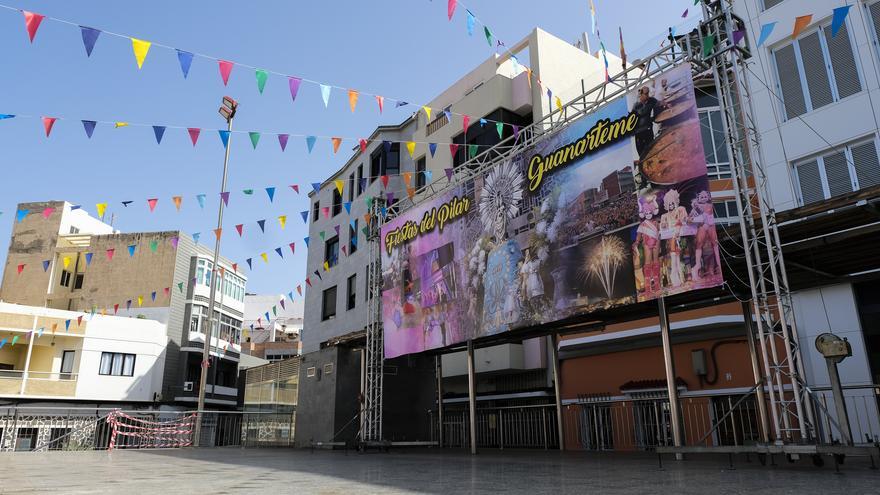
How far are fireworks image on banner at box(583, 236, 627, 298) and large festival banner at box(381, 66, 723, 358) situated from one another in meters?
0.02

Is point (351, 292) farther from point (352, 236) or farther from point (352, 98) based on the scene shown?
point (352, 98)

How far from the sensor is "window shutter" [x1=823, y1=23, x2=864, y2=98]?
15344mm

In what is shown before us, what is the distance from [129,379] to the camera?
129 feet

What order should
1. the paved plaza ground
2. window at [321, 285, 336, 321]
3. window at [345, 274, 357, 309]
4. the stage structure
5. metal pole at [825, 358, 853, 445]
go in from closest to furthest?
the paved plaza ground < metal pole at [825, 358, 853, 445] < the stage structure < window at [345, 274, 357, 309] < window at [321, 285, 336, 321]

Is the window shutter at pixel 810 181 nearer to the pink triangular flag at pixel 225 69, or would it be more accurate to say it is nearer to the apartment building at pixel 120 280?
the pink triangular flag at pixel 225 69

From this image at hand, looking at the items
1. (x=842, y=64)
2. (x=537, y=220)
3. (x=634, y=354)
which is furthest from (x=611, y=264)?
(x=634, y=354)

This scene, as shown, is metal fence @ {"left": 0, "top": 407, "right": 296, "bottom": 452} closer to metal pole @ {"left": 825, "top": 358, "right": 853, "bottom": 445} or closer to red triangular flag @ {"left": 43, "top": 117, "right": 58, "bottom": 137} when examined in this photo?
red triangular flag @ {"left": 43, "top": 117, "right": 58, "bottom": 137}

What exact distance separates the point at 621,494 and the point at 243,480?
496 cm

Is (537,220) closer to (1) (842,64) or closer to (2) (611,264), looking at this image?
(2) (611,264)

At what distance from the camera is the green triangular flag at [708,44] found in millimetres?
10922

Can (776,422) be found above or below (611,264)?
below

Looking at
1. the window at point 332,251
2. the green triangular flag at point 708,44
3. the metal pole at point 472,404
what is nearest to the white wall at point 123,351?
the window at point 332,251

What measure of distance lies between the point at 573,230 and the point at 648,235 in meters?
1.89

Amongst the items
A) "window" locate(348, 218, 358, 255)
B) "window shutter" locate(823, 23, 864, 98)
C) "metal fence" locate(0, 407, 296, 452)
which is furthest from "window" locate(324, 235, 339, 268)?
"window shutter" locate(823, 23, 864, 98)
